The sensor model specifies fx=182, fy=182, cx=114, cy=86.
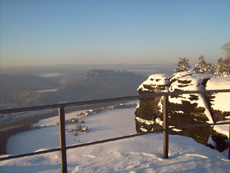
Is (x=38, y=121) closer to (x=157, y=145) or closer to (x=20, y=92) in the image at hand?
(x=20, y=92)

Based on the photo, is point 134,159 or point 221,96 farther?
point 221,96

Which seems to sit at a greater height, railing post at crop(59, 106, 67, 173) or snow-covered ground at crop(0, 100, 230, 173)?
railing post at crop(59, 106, 67, 173)

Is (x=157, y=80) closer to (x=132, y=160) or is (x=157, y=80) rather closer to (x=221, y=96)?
(x=221, y=96)

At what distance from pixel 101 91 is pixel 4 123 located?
7730 centimetres

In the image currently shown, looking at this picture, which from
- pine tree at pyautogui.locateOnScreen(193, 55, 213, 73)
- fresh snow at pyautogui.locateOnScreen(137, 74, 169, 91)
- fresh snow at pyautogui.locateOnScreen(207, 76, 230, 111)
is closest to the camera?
fresh snow at pyautogui.locateOnScreen(207, 76, 230, 111)

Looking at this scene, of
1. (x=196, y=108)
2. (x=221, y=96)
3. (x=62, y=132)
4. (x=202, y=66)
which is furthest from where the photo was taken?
(x=202, y=66)

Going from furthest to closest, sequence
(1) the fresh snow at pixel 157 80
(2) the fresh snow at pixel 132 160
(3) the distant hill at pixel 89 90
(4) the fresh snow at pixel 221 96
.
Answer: (3) the distant hill at pixel 89 90, (1) the fresh snow at pixel 157 80, (4) the fresh snow at pixel 221 96, (2) the fresh snow at pixel 132 160

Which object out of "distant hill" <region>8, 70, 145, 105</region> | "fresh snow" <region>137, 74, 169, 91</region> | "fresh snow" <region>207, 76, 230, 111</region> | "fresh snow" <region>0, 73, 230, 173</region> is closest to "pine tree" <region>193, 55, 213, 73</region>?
"fresh snow" <region>137, 74, 169, 91</region>

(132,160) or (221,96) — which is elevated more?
(132,160)

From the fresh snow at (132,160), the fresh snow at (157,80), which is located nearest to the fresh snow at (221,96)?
the fresh snow at (157,80)

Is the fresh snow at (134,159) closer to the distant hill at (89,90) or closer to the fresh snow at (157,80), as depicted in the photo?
the fresh snow at (157,80)

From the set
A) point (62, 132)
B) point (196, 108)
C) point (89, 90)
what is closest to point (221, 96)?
point (196, 108)

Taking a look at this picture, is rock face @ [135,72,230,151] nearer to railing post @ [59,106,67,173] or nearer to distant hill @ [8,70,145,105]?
railing post @ [59,106,67,173]

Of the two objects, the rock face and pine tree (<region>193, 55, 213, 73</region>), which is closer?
the rock face
